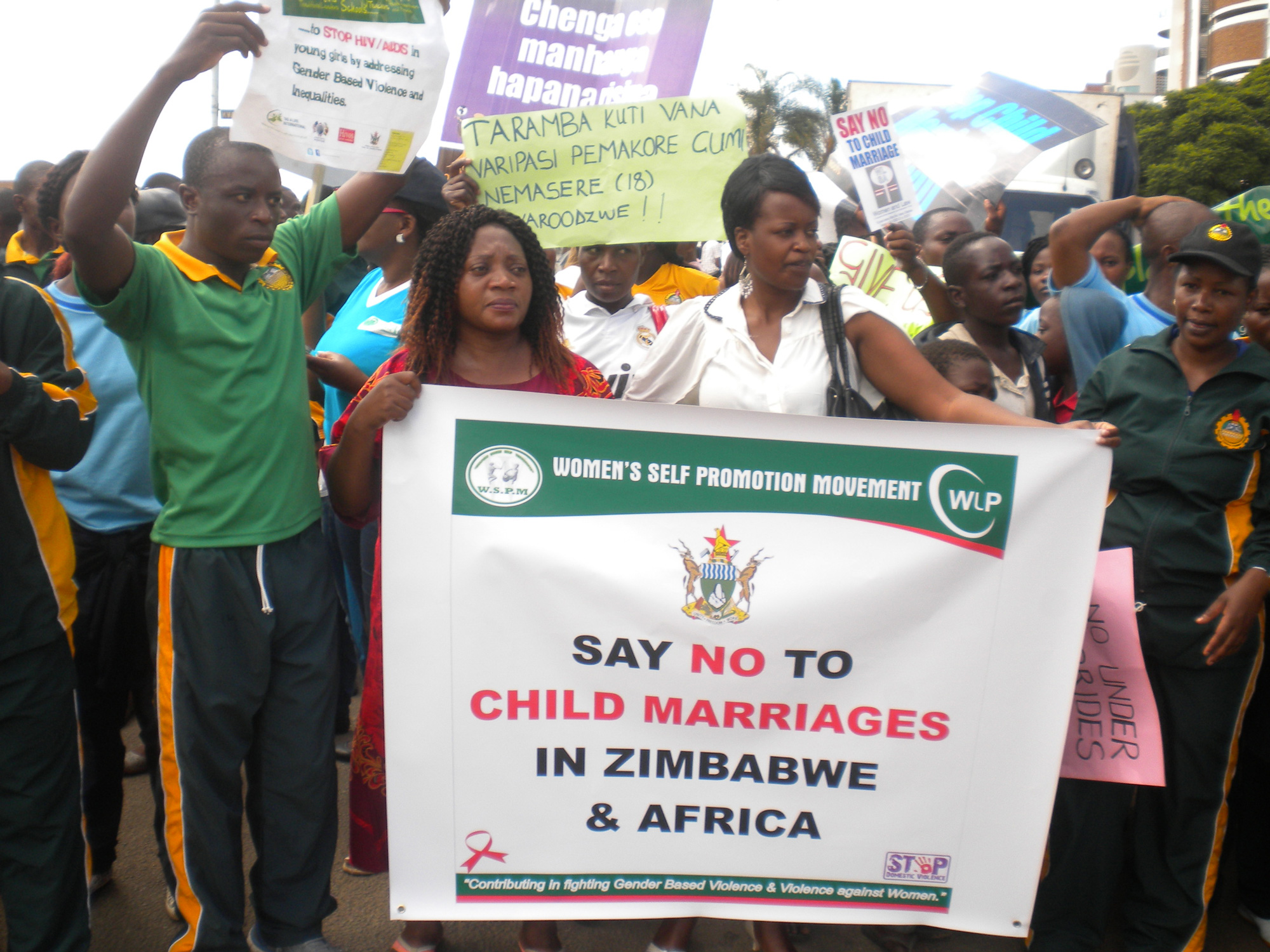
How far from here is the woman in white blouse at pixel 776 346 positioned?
267 cm

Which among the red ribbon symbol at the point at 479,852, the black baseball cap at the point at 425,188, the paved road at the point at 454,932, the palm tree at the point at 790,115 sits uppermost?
the palm tree at the point at 790,115

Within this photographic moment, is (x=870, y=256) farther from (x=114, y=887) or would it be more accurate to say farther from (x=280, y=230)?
(x=114, y=887)

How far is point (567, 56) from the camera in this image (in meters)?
3.68

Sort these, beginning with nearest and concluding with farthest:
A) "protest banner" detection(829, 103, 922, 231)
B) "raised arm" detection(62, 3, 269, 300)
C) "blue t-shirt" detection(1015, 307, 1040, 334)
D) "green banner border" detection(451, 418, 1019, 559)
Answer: "raised arm" detection(62, 3, 269, 300), "green banner border" detection(451, 418, 1019, 559), "blue t-shirt" detection(1015, 307, 1040, 334), "protest banner" detection(829, 103, 922, 231)

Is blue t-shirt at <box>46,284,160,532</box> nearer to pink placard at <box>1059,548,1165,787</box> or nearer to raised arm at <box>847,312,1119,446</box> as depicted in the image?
Result: raised arm at <box>847,312,1119,446</box>

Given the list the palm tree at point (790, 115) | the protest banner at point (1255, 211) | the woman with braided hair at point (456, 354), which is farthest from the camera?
the palm tree at point (790, 115)

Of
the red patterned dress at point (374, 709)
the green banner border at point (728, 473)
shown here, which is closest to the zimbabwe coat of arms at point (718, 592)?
the green banner border at point (728, 473)

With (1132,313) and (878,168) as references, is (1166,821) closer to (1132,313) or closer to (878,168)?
(1132,313)

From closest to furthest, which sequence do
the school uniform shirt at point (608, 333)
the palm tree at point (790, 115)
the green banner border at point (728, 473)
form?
the green banner border at point (728, 473) < the school uniform shirt at point (608, 333) < the palm tree at point (790, 115)

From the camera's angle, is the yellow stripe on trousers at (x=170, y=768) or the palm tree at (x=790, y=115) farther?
the palm tree at (x=790, y=115)

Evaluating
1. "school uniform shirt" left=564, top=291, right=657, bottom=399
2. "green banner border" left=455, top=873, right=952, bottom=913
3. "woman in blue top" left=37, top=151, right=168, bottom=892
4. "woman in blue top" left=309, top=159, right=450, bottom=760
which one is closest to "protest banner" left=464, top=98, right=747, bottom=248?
"woman in blue top" left=309, top=159, right=450, bottom=760

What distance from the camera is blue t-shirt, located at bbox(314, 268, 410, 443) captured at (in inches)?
138

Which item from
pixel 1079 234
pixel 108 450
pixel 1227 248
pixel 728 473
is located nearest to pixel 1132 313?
pixel 1079 234

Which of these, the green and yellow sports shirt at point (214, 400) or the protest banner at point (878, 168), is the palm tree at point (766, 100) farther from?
the green and yellow sports shirt at point (214, 400)
